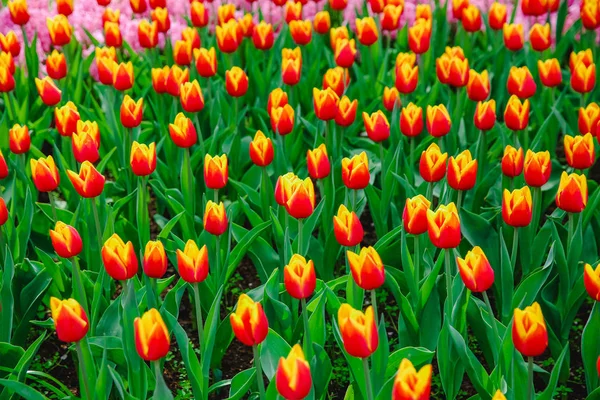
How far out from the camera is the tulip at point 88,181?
7.97 ft

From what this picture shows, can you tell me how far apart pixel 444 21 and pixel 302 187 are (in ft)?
8.61

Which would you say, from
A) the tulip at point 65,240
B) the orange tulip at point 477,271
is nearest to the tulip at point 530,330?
the orange tulip at point 477,271

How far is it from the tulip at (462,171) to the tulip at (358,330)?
85 cm

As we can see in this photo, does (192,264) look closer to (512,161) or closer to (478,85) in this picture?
(512,161)

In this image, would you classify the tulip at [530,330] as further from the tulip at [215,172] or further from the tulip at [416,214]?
the tulip at [215,172]

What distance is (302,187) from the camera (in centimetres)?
220

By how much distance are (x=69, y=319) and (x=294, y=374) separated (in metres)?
0.54

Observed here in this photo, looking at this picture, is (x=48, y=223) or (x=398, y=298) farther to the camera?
(x=48, y=223)

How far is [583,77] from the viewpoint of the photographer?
3.17 metres

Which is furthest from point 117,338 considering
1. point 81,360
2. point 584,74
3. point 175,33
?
point 175,33

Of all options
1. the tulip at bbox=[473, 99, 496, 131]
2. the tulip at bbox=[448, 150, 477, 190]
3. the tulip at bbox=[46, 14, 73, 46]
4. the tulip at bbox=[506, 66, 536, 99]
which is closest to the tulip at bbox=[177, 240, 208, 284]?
the tulip at bbox=[448, 150, 477, 190]

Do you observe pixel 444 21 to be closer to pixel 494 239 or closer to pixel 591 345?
pixel 494 239

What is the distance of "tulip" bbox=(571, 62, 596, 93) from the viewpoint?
10.4 ft

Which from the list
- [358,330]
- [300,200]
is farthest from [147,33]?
[358,330]
